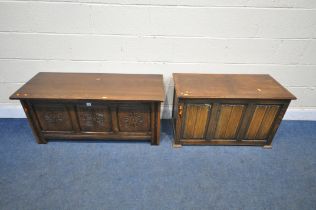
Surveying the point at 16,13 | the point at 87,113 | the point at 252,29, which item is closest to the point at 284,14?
the point at 252,29

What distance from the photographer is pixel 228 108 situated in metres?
1.63

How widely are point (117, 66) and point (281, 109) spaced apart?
157 cm

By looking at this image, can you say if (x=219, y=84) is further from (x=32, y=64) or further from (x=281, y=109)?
(x=32, y=64)

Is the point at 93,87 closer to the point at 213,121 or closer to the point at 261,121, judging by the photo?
the point at 213,121

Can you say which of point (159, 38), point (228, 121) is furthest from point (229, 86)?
point (159, 38)

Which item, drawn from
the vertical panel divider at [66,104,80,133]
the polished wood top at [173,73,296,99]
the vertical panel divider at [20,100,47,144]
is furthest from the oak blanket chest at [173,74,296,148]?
the vertical panel divider at [20,100,47,144]

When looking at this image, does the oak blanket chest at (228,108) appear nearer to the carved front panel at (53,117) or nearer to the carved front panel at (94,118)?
the carved front panel at (94,118)

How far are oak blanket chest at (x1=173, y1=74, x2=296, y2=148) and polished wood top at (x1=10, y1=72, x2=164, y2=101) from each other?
25 cm

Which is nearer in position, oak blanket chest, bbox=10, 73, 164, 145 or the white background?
oak blanket chest, bbox=10, 73, 164, 145

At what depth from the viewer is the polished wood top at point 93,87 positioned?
60.9 inches

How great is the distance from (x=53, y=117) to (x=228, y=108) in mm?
1540

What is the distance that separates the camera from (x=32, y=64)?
1914mm

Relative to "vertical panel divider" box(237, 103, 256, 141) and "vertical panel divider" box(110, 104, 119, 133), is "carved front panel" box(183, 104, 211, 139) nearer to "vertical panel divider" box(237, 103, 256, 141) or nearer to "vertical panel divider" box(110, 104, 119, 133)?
"vertical panel divider" box(237, 103, 256, 141)

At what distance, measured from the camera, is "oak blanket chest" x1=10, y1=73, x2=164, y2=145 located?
1563mm
